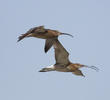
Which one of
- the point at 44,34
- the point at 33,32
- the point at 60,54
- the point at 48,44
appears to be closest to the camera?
the point at 33,32

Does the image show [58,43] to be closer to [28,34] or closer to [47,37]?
[47,37]

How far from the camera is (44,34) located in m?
28.4

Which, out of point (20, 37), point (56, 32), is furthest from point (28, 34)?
point (56, 32)

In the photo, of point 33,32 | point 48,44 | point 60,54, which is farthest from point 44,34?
point 60,54

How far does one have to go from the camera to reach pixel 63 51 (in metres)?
30.4

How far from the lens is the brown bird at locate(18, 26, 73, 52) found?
27.0 meters

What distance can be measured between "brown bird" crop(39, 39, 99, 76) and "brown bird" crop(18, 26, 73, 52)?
53cm

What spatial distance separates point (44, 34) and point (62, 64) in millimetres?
2826

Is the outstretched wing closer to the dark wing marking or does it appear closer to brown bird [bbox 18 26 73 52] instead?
the dark wing marking

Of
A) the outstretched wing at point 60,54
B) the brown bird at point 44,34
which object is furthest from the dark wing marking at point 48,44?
the outstretched wing at point 60,54

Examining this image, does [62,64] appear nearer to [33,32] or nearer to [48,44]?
[48,44]

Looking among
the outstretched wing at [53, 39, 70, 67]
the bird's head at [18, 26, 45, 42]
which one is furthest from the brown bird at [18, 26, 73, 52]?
the outstretched wing at [53, 39, 70, 67]

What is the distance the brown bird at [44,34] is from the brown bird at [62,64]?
526mm

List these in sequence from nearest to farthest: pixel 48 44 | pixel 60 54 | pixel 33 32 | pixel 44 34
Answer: pixel 33 32
pixel 44 34
pixel 48 44
pixel 60 54
